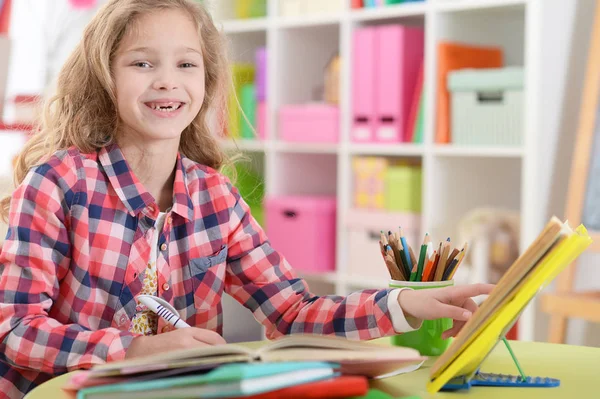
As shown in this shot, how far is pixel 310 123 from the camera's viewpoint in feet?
10.8

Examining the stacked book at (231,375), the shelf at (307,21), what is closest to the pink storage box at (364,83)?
the shelf at (307,21)

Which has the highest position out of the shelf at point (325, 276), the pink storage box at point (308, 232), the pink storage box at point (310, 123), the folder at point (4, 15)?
the folder at point (4, 15)

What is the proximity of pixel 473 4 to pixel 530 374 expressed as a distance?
1.89 metres

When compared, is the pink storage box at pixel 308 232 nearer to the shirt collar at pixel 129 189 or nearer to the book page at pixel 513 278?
the shirt collar at pixel 129 189

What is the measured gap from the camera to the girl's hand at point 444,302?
113cm

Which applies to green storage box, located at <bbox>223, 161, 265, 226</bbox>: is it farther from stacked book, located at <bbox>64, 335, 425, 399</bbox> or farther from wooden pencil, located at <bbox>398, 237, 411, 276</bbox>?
stacked book, located at <bbox>64, 335, 425, 399</bbox>

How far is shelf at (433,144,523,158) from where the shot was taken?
8.96 feet

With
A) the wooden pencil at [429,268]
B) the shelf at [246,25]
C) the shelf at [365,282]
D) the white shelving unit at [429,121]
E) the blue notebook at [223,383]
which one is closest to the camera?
the blue notebook at [223,383]

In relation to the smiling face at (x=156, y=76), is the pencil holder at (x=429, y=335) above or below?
below

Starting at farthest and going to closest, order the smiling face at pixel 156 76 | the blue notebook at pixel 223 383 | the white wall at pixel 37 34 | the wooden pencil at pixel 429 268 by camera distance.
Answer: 1. the white wall at pixel 37 34
2. the smiling face at pixel 156 76
3. the wooden pencil at pixel 429 268
4. the blue notebook at pixel 223 383

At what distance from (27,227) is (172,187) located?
26 cm

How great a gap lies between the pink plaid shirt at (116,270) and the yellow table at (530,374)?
111mm

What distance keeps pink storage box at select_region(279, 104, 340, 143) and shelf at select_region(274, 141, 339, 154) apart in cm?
2

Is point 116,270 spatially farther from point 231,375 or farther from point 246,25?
point 246,25
